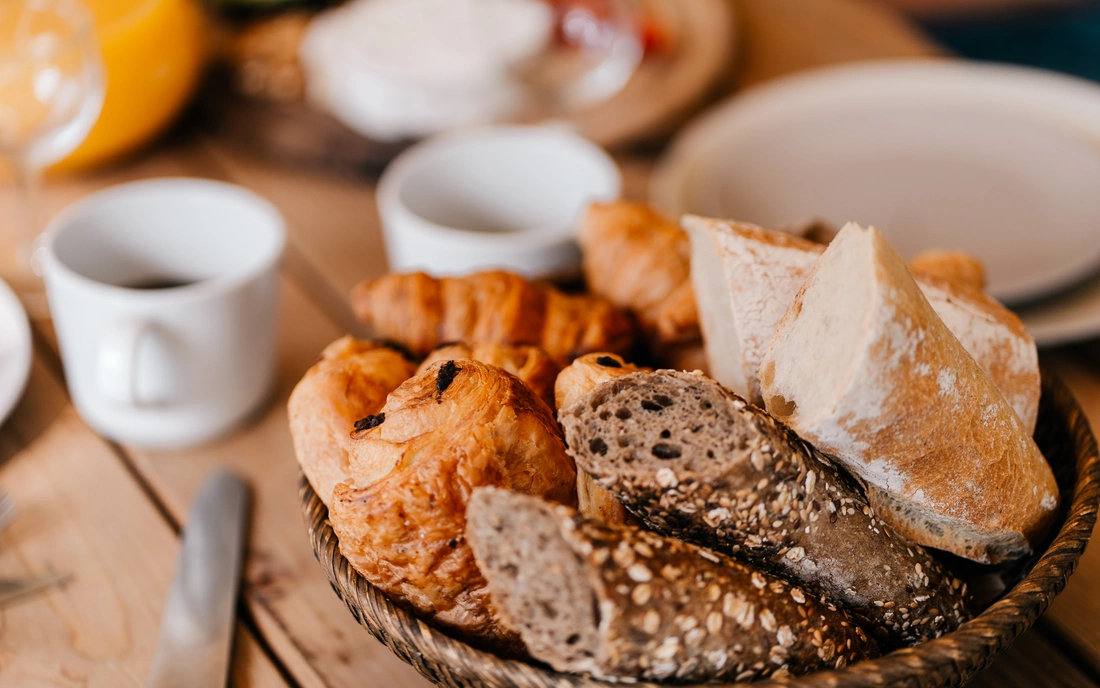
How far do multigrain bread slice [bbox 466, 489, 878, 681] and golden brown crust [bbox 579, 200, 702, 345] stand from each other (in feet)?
1.14

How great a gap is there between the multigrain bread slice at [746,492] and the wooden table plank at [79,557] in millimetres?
390

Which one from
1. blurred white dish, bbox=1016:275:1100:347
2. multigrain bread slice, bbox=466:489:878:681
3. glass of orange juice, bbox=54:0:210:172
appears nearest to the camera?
multigrain bread slice, bbox=466:489:878:681

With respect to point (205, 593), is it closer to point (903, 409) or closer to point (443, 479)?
point (443, 479)

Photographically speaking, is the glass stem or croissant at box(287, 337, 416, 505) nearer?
croissant at box(287, 337, 416, 505)

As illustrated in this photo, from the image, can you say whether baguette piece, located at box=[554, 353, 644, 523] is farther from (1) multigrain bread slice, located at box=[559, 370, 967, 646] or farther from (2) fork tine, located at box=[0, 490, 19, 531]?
(2) fork tine, located at box=[0, 490, 19, 531]

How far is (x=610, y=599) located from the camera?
53 cm

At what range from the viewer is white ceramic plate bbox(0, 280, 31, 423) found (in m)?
1.02

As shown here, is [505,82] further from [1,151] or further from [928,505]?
[928,505]


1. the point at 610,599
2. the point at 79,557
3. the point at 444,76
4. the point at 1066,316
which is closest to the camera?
the point at 610,599

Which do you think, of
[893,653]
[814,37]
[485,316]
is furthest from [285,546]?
[814,37]

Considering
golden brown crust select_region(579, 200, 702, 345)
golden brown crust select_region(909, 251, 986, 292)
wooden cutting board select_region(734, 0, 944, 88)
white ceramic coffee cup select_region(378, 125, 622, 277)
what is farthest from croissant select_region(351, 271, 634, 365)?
wooden cutting board select_region(734, 0, 944, 88)

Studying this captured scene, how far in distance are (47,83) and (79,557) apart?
0.59m

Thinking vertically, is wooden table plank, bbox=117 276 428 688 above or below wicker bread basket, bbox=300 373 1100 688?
below

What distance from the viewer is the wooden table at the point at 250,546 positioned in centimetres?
79
